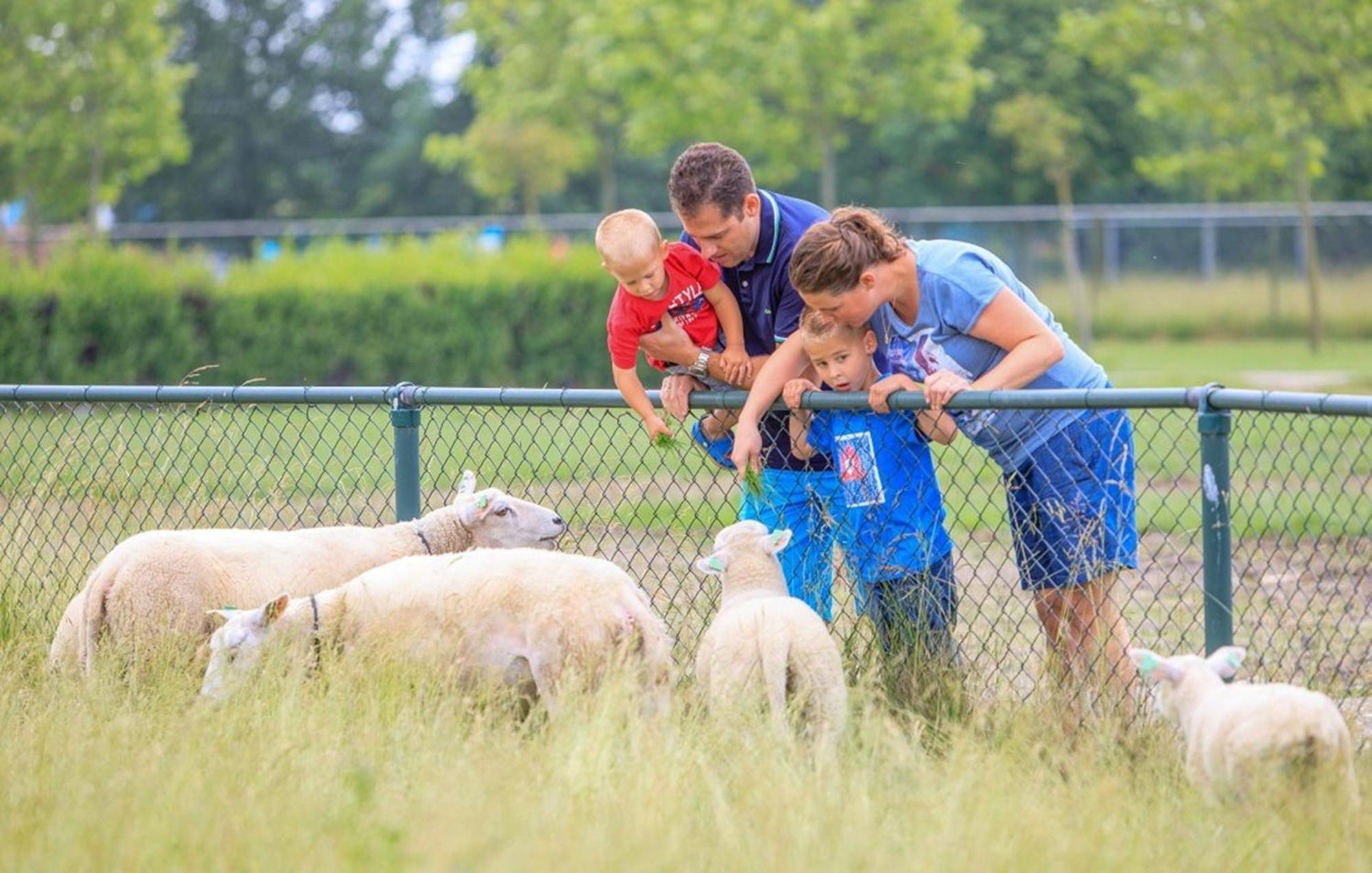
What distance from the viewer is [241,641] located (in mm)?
A: 4773

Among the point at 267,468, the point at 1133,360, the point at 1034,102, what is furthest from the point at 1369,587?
the point at 1034,102

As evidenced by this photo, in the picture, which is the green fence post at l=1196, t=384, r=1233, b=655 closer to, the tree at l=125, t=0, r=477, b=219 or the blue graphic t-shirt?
the blue graphic t-shirt

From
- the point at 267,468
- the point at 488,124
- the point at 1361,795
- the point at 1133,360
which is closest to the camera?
the point at 1361,795

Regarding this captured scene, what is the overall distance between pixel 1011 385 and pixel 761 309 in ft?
3.12

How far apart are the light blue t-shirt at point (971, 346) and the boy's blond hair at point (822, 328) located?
0.42 ft

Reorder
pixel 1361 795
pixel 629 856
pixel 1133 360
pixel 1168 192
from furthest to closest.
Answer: pixel 1168 192 → pixel 1133 360 → pixel 1361 795 → pixel 629 856

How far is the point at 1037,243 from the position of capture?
83.9ft

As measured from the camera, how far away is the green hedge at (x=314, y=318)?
16.5m

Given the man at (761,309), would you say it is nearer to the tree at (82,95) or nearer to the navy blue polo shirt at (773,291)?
the navy blue polo shirt at (773,291)

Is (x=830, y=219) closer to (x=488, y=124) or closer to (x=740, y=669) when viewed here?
(x=740, y=669)

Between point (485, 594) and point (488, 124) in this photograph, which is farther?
point (488, 124)

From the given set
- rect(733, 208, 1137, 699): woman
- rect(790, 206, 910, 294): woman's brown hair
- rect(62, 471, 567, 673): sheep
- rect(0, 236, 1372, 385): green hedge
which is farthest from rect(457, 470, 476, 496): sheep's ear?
rect(0, 236, 1372, 385): green hedge

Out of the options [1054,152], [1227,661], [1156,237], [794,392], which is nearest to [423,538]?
[794,392]

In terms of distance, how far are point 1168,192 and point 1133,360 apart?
18715 millimetres
